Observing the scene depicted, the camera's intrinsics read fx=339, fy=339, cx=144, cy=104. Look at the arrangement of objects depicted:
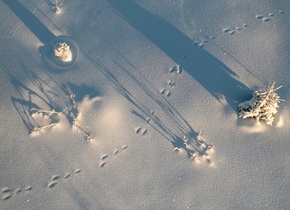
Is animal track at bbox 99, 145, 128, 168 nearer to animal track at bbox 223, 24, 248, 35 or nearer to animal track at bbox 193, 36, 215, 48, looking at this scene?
animal track at bbox 193, 36, 215, 48

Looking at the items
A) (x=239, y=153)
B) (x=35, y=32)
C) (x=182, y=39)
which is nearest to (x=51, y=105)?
(x=35, y=32)

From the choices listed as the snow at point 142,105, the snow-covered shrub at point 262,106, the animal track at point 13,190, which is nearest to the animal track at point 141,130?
the snow at point 142,105

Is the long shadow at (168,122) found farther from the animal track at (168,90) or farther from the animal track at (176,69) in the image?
the animal track at (176,69)

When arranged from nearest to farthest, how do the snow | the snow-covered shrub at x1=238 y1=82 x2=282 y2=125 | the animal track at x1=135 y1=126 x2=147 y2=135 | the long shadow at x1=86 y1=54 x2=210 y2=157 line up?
the snow-covered shrub at x1=238 y1=82 x2=282 y2=125 < the snow < the long shadow at x1=86 y1=54 x2=210 y2=157 < the animal track at x1=135 y1=126 x2=147 y2=135

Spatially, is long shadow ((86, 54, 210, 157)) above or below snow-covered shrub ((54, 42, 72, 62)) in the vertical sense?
below

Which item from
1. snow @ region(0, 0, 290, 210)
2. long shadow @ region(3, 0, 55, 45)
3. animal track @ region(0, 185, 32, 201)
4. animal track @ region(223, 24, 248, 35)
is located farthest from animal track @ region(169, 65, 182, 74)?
animal track @ region(0, 185, 32, 201)

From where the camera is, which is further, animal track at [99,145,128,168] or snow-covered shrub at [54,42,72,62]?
snow-covered shrub at [54,42,72,62]

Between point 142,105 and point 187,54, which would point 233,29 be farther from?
point 142,105
